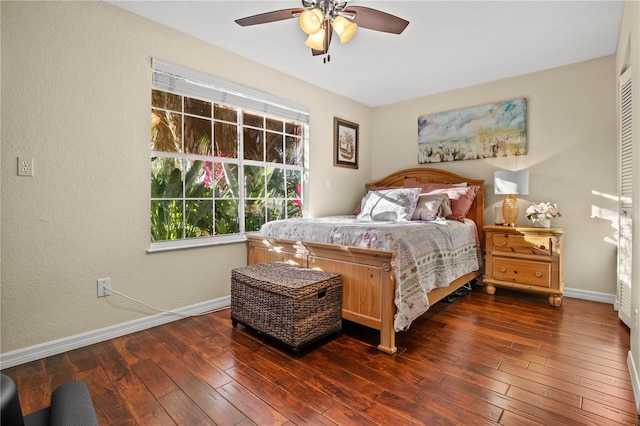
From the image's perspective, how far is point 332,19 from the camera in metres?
2.01

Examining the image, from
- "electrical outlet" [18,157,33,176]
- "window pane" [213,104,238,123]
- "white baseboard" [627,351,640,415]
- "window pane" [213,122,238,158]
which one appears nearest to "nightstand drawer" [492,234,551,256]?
"white baseboard" [627,351,640,415]

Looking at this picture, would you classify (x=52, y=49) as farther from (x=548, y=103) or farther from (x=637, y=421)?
(x=548, y=103)

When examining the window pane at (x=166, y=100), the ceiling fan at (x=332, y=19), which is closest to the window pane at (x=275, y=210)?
the window pane at (x=166, y=100)

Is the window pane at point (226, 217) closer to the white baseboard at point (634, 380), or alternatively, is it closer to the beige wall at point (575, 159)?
the beige wall at point (575, 159)

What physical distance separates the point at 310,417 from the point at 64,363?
1.66 m

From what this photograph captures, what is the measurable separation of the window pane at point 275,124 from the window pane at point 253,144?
0.15 meters

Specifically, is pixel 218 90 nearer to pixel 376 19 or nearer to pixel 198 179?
pixel 198 179

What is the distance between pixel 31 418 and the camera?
0.61m

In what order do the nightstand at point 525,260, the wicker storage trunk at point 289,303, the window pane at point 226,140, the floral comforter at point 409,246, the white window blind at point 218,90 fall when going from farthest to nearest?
the window pane at point 226,140
the nightstand at point 525,260
the white window blind at point 218,90
the floral comforter at point 409,246
the wicker storage trunk at point 289,303

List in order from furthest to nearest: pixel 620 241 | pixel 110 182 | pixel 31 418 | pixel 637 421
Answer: pixel 620 241 → pixel 110 182 → pixel 637 421 → pixel 31 418

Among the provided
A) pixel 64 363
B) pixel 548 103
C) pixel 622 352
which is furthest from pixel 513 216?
pixel 64 363

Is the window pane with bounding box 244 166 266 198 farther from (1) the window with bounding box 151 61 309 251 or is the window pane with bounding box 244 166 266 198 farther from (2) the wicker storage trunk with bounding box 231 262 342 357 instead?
(2) the wicker storage trunk with bounding box 231 262 342 357

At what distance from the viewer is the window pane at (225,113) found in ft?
10.5

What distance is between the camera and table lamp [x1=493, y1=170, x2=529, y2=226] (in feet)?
10.9
